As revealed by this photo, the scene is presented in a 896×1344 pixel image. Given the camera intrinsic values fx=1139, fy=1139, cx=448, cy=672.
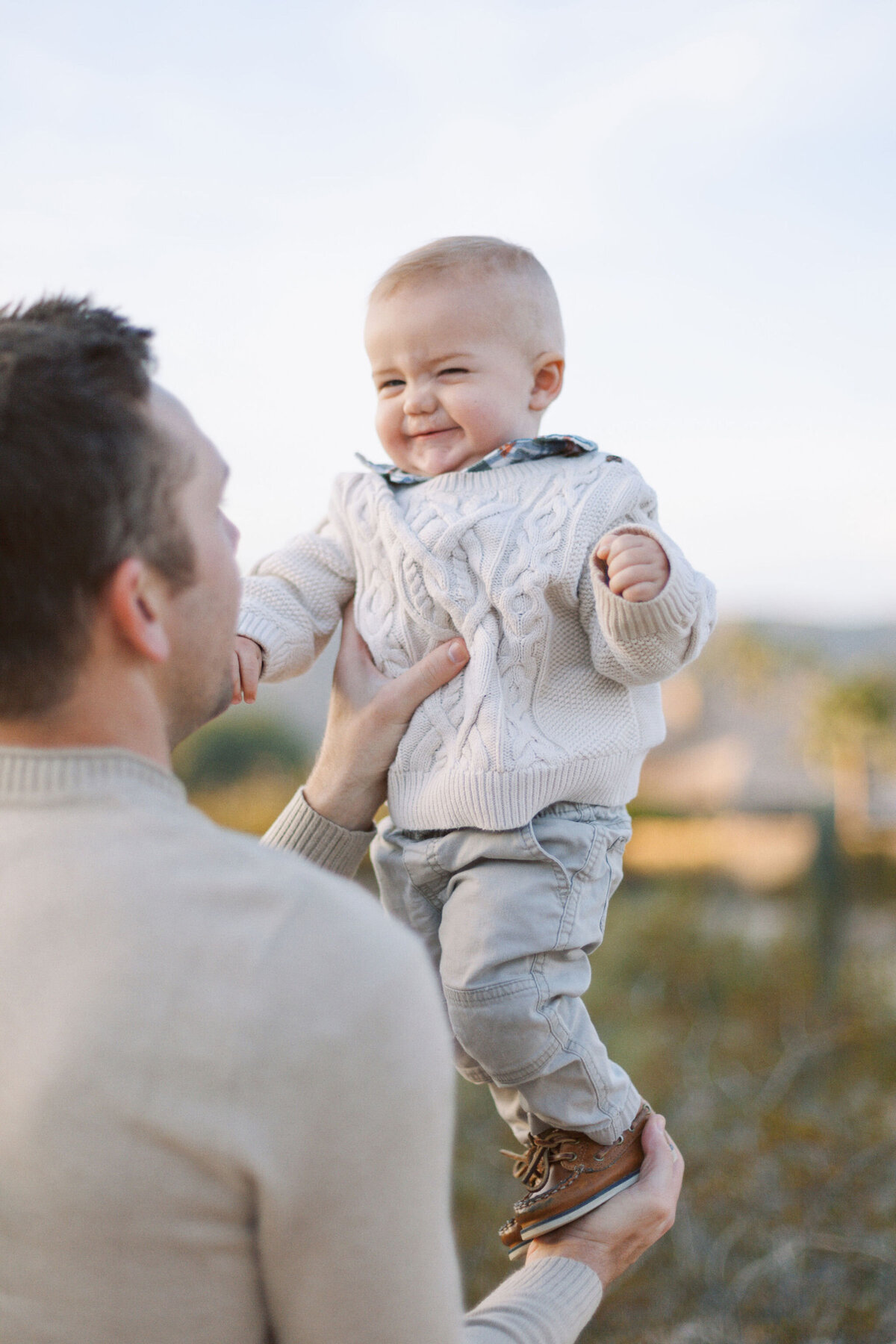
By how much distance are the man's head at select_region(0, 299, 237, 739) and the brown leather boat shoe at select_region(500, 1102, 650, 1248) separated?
0.85 m

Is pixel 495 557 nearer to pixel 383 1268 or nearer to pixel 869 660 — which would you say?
pixel 383 1268

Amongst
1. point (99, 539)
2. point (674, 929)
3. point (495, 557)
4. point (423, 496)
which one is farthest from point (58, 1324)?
point (674, 929)

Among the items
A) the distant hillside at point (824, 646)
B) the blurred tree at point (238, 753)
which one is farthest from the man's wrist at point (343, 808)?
the distant hillside at point (824, 646)

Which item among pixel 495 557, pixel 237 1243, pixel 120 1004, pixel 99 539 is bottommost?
pixel 237 1243

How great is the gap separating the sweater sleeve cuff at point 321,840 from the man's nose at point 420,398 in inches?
23.8

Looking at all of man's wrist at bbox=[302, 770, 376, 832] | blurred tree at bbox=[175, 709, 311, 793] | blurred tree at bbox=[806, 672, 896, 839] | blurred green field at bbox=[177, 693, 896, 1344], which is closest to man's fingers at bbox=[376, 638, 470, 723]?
man's wrist at bbox=[302, 770, 376, 832]

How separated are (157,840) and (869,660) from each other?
1206 centimetres

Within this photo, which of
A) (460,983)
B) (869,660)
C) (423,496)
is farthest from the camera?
(869,660)

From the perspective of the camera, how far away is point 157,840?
918 mm

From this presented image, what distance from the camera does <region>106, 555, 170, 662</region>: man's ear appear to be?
0.95 m

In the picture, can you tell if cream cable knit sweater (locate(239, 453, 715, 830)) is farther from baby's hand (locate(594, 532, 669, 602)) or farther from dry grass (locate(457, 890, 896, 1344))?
dry grass (locate(457, 890, 896, 1344))

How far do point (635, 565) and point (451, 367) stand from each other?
1.42 feet

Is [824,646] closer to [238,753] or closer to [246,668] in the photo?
[238,753]

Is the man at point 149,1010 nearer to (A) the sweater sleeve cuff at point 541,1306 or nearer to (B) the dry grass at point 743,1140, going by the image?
(A) the sweater sleeve cuff at point 541,1306
